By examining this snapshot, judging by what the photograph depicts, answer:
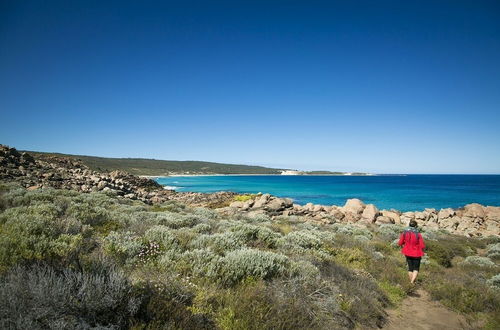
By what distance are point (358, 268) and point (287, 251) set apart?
9.69ft

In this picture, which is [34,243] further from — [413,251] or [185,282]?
[413,251]

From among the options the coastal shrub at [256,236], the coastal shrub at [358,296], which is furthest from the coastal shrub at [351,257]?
the coastal shrub at [256,236]

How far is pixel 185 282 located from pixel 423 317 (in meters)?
6.46

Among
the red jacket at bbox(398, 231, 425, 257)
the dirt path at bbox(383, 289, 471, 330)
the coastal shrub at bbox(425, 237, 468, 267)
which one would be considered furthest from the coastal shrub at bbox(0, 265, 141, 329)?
the coastal shrub at bbox(425, 237, 468, 267)

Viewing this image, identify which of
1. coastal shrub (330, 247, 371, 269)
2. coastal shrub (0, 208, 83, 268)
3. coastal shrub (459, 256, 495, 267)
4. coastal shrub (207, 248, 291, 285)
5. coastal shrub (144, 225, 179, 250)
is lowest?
coastal shrub (459, 256, 495, 267)

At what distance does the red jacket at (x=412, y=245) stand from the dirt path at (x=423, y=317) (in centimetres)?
155

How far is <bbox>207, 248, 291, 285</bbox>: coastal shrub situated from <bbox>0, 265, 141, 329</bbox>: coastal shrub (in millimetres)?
1892

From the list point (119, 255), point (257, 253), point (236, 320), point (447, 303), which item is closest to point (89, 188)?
point (119, 255)

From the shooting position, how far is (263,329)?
3.70m

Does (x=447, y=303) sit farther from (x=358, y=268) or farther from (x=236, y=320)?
(x=236, y=320)

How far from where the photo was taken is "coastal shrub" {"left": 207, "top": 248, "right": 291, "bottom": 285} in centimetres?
495

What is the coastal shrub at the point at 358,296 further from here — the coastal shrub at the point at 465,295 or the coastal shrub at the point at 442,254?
the coastal shrub at the point at 442,254

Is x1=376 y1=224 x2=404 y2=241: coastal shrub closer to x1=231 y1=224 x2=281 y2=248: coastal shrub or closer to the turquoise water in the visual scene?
x1=231 y1=224 x2=281 y2=248: coastal shrub

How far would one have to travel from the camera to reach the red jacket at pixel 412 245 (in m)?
9.10
